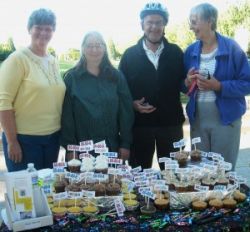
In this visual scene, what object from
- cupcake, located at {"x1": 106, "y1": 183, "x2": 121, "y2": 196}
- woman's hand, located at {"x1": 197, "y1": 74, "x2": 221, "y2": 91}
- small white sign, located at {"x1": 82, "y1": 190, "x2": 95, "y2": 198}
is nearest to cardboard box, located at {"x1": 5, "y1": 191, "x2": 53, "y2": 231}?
small white sign, located at {"x1": 82, "y1": 190, "x2": 95, "y2": 198}

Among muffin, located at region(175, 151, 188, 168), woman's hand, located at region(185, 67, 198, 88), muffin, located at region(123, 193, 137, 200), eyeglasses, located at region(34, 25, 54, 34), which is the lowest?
muffin, located at region(123, 193, 137, 200)

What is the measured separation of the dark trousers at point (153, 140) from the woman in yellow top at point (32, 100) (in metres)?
0.72

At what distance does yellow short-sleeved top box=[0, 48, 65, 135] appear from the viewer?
2424mm

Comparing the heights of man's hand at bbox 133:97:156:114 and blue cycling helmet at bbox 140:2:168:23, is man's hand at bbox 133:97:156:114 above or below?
below

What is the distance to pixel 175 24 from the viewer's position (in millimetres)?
17281

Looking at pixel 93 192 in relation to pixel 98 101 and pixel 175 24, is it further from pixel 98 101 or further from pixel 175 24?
pixel 175 24

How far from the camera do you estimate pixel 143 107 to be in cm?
289

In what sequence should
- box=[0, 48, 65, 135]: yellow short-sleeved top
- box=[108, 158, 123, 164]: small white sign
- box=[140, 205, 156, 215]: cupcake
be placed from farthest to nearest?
box=[0, 48, 65, 135]: yellow short-sleeved top
box=[108, 158, 123, 164]: small white sign
box=[140, 205, 156, 215]: cupcake

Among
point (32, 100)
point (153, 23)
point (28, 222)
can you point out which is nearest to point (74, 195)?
point (28, 222)

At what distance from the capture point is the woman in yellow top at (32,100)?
244 cm

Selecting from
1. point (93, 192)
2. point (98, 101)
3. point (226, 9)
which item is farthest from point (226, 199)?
point (226, 9)

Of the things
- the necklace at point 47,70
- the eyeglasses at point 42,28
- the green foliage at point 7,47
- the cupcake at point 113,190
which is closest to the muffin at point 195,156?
the cupcake at point 113,190

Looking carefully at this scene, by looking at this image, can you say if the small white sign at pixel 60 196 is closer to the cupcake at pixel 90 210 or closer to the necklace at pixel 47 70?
the cupcake at pixel 90 210

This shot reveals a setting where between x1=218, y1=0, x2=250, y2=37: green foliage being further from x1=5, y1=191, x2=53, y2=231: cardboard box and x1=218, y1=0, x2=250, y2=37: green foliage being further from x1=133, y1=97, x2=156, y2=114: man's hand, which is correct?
x1=5, y1=191, x2=53, y2=231: cardboard box
